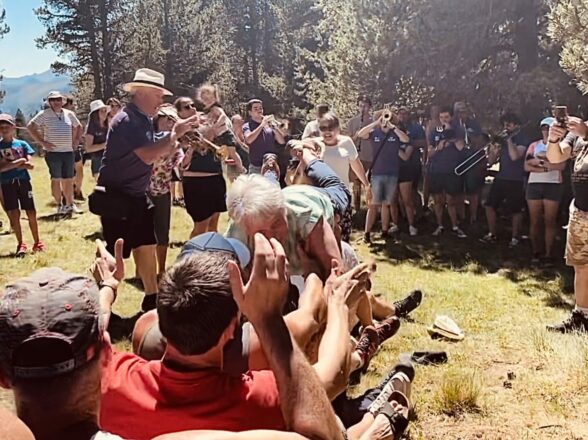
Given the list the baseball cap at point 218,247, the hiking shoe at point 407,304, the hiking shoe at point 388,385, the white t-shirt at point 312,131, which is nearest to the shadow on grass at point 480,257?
the hiking shoe at point 407,304

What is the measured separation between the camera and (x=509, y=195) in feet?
26.8

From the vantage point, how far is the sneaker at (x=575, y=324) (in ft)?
16.0

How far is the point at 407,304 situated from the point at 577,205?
63.2 inches

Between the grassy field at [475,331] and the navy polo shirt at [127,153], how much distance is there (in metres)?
1.29

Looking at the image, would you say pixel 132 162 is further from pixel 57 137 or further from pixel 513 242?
pixel 513 242

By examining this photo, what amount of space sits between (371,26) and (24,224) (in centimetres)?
614

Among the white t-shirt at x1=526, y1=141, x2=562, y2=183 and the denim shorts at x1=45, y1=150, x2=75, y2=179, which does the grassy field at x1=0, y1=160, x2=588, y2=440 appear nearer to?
the denim shorts at x1=45, y1=150, x2=75, y2=179

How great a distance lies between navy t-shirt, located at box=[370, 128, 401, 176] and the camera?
337 inches

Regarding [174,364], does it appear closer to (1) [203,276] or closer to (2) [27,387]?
(1) [203,276]

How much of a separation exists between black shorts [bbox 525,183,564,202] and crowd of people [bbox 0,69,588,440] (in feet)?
0.04

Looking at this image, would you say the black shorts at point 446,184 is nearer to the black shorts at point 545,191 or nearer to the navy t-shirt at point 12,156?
the black shorts at point 545,191

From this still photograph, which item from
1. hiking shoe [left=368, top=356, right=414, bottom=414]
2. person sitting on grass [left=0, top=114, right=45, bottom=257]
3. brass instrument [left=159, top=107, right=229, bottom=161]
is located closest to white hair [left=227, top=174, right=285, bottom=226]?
hiking shoe [left=368, top=356, right=414, bottom=414]

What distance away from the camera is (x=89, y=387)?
139 cm

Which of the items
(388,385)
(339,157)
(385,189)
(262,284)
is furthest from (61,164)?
→ (262,284)
